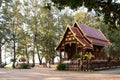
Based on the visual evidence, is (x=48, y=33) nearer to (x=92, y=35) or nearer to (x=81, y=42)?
(x=92, y=35)

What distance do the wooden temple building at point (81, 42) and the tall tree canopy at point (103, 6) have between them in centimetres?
1589

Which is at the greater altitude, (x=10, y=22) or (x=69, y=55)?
(x=10, y=22)

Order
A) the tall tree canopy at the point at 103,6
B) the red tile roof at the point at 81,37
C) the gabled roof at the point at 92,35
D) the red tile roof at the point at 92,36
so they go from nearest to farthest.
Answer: the tall tree canopy at the point at 103,6
the red tile roof at the point at 81,37
the gabled roof at the point at 92,35
the red tile roof at the point at 92,36

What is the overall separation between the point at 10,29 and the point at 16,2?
508 centimetres

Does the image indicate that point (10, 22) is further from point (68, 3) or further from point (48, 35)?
point (68, 3)

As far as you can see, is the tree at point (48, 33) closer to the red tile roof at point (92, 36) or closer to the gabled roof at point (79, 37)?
the red tile roof at point (92, 36)

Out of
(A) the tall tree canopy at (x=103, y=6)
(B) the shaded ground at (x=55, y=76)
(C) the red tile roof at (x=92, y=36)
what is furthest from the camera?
(C) the red tile roof at (x=92, y=36)

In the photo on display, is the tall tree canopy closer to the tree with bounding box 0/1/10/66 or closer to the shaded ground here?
the shaded ground

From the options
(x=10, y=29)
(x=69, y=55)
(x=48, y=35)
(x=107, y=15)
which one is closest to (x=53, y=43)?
(x=48, y=35)

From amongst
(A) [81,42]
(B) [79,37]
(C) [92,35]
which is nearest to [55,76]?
(A) [81,42]

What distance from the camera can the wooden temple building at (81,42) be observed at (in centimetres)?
3659

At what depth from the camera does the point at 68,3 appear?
621 inches

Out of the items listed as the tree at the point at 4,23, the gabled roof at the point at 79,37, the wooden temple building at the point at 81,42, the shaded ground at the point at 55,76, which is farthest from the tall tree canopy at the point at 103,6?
the tree at the point at 4,23

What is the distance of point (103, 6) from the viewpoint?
16938 millimetres
